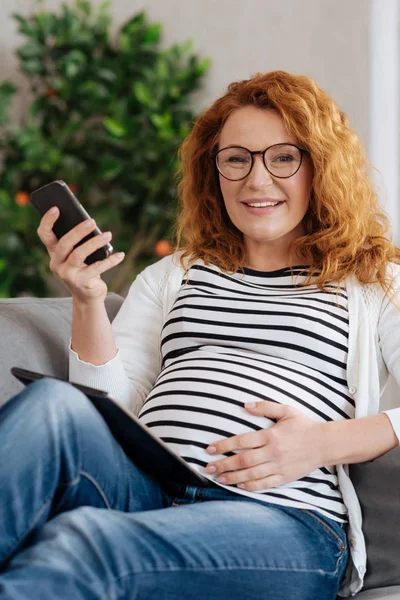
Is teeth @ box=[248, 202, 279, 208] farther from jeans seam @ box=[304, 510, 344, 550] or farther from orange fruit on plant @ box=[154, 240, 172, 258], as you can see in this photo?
orange fruit on plant @ box=[154, 240, 172, 258]

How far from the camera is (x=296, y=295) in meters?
1.35

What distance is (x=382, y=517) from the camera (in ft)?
3.89

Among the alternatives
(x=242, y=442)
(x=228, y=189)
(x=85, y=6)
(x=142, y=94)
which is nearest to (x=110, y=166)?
(x=142, y=94)

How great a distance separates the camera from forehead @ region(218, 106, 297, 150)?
1365 millimetres

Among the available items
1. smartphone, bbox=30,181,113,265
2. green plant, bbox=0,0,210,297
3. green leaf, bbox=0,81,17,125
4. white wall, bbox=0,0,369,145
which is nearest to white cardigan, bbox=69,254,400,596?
smartphone, bbox=30,181,113,265

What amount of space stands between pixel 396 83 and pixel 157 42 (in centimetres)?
99

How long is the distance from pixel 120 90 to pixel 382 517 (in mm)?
2175

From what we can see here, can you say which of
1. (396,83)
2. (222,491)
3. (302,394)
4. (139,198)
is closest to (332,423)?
(302,394)

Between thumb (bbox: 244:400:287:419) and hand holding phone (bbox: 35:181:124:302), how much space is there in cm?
31

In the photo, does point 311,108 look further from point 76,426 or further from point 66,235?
point 76,426

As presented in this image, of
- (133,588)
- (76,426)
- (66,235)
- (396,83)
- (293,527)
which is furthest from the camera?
(396,83)

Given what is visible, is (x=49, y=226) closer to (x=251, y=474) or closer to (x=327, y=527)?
(x=251, y=474)

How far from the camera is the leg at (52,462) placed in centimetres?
89

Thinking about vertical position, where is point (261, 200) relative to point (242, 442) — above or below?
above
